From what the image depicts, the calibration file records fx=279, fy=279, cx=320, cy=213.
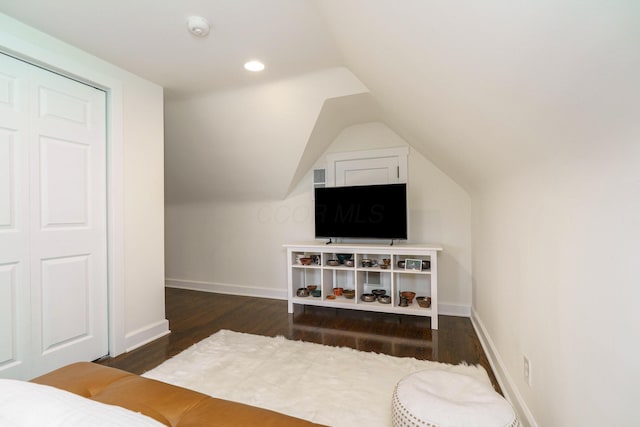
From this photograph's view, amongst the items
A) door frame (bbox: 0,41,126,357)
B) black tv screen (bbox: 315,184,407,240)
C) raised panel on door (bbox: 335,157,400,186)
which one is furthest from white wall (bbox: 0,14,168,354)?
raised panel on door (bbox: 335,157,400,186)

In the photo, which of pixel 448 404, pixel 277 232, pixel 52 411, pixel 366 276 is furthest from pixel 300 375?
pixel 277 232

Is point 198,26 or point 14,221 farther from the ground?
point 198,26

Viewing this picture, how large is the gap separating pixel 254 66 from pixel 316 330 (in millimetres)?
2444

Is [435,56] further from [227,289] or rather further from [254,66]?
[227,289]

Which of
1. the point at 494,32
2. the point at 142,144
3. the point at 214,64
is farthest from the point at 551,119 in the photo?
the point at 142,144

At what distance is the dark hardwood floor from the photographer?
86.8 inches

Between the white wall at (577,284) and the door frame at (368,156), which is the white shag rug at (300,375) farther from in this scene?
the door frame at (368,156)

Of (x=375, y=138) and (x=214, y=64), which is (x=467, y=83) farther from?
(x=375, y=138)

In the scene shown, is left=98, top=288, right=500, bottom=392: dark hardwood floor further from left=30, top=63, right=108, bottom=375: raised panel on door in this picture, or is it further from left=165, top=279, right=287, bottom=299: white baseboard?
left=30, top=63, right=108, bottom=375: raised panel on door

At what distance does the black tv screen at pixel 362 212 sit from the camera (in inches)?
119

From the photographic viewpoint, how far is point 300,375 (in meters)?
1.91

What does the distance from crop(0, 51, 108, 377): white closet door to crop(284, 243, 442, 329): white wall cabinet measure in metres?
1.77

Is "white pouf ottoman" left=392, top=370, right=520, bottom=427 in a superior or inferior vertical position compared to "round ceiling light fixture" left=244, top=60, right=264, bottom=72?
inferior

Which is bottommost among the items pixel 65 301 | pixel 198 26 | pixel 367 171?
pixel 65 301
